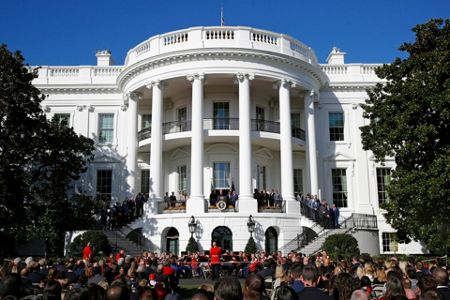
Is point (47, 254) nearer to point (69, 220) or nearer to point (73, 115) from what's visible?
point (69, 220)

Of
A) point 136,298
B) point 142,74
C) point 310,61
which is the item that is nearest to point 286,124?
point 310,61

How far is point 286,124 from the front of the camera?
2972cm

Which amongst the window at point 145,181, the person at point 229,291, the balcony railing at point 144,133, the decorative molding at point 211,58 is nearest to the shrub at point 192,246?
the window at point 145,181

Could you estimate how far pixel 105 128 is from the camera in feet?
114

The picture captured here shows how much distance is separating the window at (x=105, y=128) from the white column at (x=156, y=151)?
5667 millimetres

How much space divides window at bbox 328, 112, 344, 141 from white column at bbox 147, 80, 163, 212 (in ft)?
41.3

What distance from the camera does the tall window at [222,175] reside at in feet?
102

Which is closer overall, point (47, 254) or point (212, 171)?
point (47, 254)

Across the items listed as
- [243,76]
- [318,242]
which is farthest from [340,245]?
[243,76]

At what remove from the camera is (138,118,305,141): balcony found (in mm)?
31266

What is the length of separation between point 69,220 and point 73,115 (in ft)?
31.3

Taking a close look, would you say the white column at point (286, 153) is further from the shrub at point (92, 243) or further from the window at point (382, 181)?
the shrub at point (92, 243)

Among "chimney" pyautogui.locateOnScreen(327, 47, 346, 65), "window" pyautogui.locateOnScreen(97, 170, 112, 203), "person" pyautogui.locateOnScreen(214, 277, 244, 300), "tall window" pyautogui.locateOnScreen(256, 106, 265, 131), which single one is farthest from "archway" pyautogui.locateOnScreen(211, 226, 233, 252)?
"person" pyautogui.locateOnScreen(214, 277, 244, 300)

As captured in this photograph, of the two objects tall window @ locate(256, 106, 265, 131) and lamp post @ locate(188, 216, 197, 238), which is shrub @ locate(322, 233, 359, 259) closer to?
lamp post @ locate(188, 216, 197, 238)
